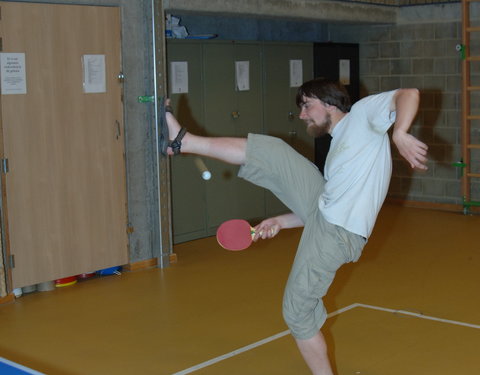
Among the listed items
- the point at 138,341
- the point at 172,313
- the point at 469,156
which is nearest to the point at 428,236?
the point at 469,156

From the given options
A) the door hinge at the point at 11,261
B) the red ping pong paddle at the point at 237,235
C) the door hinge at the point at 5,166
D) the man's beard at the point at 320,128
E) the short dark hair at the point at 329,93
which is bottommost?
the door hinge at the point at 11,261

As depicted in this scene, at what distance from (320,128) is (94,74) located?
3.05m

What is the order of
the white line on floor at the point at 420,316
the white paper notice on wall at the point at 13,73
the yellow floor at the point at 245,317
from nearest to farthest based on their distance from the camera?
the yellow floor at the point at 245,317 < the white line on floor at the point at 420,316 < the white paper notice on wall at the point at 13,73

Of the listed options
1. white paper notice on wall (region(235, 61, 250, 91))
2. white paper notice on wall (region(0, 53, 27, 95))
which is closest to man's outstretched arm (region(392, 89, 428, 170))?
white paper notice on wall (region(0, 53, 27, 95))

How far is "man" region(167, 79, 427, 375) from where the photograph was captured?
366cm

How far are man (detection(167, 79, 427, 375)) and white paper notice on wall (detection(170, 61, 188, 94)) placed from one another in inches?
152

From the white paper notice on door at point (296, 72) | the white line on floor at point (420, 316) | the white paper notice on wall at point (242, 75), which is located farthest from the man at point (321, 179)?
the white paper notice on door at point (296, 72)

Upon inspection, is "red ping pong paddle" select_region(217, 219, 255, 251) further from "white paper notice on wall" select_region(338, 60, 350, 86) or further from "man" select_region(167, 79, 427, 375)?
"white paper notice on wall" select_region(338, 60, 350, 86)

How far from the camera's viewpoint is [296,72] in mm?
9117

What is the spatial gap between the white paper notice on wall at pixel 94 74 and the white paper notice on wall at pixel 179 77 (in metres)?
1.26

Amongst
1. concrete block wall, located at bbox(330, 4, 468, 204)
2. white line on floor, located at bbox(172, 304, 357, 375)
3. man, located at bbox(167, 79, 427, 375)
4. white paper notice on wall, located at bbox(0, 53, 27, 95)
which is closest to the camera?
man, located at bbox(167, 79, 427, 375)

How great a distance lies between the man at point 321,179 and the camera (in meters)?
3.66

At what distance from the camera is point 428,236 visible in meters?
8.12

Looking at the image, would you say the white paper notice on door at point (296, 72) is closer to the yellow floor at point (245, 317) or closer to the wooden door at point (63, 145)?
the yellow floor at point (245, 317)
